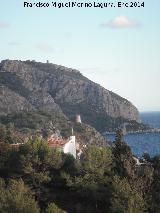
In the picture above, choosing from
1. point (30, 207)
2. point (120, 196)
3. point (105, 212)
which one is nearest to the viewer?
point (30, 207)

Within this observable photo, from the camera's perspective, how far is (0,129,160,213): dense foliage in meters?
47.5

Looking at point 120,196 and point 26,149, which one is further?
point 26,149

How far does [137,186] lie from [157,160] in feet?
44.6

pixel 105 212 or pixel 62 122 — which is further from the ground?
pixel 62 122

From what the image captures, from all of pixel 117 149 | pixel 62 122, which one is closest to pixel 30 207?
pixel 117 149

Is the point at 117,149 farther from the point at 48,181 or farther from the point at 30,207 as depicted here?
the point at 30,207

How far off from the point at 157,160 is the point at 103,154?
7560mm

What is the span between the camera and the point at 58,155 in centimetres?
5975

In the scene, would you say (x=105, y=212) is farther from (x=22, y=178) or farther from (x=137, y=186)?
(x=22, y=178)

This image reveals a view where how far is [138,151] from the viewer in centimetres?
18562

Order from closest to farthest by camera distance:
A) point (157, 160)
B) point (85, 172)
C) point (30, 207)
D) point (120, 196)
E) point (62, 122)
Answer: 1. point (30, 207)
2. point (120, 196)
3. point (85, 172)
4. point (157, 160)
5. point (62, 122)

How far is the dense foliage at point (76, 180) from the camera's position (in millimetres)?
47469

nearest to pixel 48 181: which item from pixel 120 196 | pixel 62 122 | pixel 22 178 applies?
pixel 22 178

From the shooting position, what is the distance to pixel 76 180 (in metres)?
55.1
